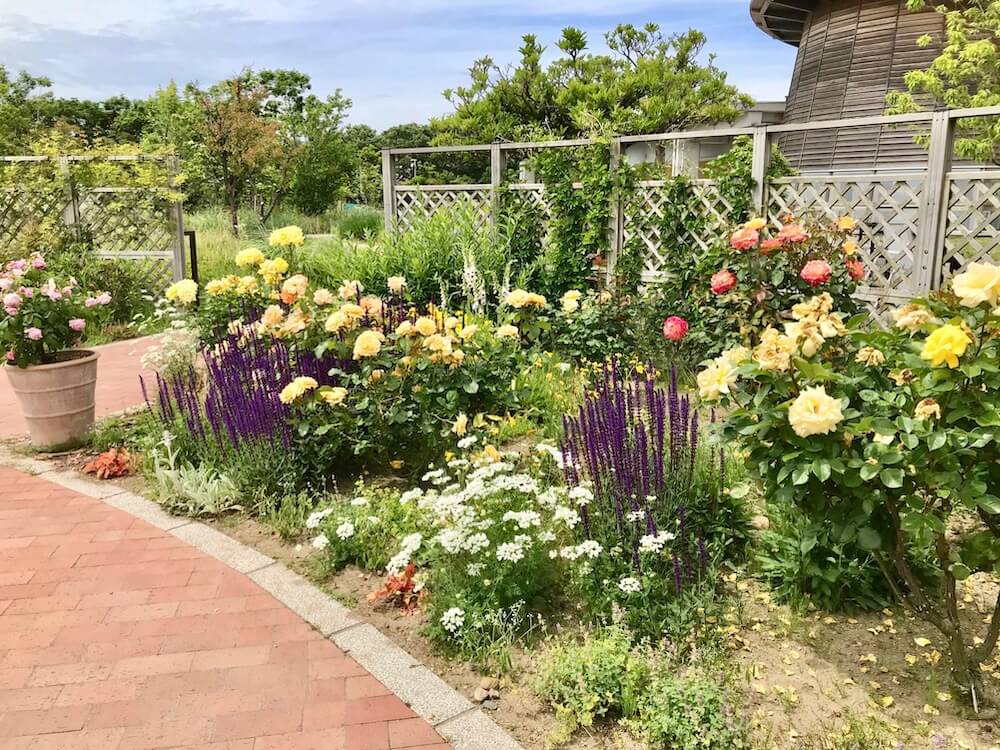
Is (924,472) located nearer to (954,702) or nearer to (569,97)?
(954,702)

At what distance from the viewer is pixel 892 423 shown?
6.30 feet

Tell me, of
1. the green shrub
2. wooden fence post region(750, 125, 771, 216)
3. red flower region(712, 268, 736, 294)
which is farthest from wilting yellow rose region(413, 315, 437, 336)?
the green shrub

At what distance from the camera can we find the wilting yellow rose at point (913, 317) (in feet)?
6.81

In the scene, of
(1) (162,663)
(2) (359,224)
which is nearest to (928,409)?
(1) (162,663)

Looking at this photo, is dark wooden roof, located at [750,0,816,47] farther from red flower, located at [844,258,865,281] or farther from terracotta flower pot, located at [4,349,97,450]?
terracotta flower pot, located at [4,349,97,450]

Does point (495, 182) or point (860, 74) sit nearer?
point (495, 182)

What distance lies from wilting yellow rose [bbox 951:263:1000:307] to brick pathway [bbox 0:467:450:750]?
1832 millimetres

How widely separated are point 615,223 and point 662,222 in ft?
1.93

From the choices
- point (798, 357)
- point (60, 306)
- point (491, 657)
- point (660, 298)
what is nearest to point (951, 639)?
point (798, 357)

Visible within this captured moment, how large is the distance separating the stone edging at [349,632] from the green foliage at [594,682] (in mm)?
192

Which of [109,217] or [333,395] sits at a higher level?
[109,217]

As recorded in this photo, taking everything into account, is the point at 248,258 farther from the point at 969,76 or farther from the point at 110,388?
the point at 969,76

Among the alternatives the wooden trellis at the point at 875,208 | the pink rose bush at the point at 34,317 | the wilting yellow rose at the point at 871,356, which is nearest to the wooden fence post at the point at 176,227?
the wooden trellis at the point at 875,208

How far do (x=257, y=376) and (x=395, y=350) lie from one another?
2.48 feet
